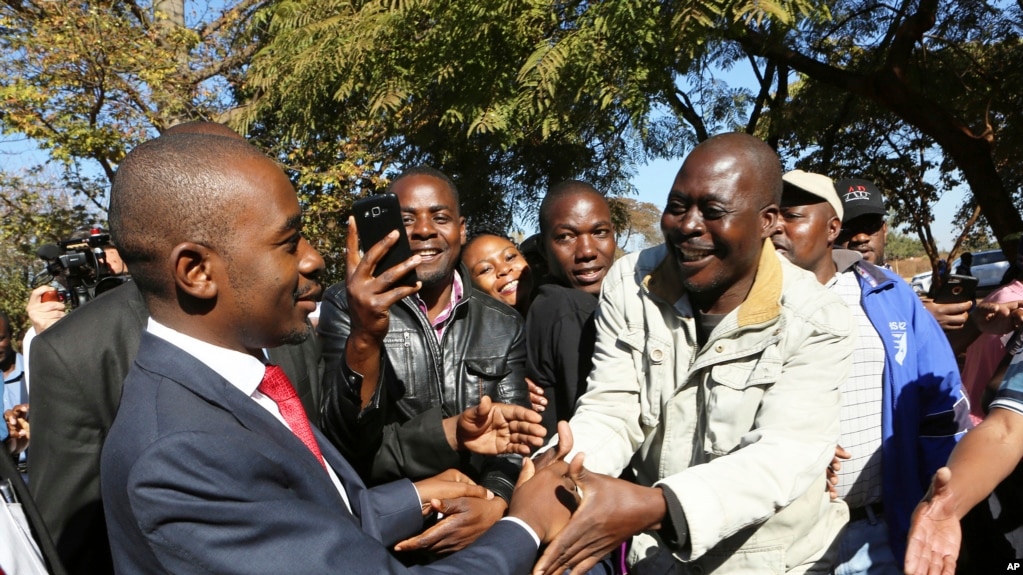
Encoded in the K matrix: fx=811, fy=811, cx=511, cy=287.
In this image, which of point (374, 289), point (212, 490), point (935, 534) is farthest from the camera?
point (374, 289)

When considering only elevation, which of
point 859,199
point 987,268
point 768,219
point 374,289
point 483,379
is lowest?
point 483,379

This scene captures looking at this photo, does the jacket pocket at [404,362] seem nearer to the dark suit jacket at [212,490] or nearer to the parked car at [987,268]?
the dark suit jacket at [212,490]

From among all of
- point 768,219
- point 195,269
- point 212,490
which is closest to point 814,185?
point 768,219

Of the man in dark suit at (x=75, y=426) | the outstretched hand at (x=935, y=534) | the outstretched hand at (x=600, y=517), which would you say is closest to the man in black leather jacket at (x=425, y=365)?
the outstretched hand at (x=600, y=517)

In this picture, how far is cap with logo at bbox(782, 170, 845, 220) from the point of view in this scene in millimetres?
3480

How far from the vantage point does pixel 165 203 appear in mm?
1715

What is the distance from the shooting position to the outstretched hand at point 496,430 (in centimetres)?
274

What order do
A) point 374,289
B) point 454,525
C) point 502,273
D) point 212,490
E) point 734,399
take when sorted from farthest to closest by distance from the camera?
1. point 502,273
2. point 374,289
3. point 454,525
4. point 734,399
5. point 212,490

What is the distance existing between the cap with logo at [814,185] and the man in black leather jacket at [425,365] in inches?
52.5

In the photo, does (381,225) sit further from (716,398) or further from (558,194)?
(558,194)

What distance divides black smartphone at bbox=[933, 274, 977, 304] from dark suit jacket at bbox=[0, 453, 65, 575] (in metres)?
3.96

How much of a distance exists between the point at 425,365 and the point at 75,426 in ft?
4.12

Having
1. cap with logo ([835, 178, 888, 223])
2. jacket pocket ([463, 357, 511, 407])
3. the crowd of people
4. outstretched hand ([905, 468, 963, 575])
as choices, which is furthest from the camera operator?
cap with logo ([835, 178, 888, 223])

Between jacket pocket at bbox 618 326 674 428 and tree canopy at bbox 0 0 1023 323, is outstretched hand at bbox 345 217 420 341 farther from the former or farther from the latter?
tree canopy at bbox 0 0 1023 323
